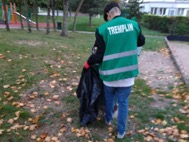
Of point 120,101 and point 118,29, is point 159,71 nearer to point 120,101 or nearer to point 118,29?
point 120,101

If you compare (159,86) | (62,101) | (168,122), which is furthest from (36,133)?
(159,86)

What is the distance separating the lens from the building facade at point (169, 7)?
1264 inches

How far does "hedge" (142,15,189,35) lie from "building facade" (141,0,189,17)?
20.7 ft

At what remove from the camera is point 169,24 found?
21953 millimetres

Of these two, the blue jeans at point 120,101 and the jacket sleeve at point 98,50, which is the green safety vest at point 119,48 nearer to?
the jacket sleeve at point 98,50

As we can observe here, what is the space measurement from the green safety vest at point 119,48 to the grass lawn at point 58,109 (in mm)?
1052

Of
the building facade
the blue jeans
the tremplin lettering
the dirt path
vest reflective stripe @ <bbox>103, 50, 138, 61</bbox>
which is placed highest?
the building facade

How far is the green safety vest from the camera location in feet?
9.58

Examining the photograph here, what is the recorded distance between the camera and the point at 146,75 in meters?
6.94

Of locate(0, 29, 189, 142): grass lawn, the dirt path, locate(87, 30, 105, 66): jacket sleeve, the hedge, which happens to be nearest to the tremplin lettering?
locate(87, 30, 105, 66): jacket sleeve

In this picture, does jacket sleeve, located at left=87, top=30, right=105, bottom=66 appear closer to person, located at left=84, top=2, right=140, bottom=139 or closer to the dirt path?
person, located at left=84, top=2, right=140, bottom=139

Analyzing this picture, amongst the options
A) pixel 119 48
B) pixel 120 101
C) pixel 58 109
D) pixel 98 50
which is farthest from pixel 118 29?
pixel 58 109

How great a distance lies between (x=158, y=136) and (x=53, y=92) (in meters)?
2.24

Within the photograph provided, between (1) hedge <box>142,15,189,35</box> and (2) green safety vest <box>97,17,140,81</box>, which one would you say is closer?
(2) green safety vest <box>97,17,140,81</box>
